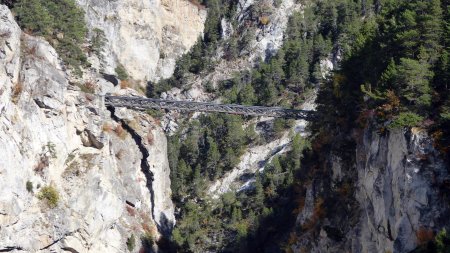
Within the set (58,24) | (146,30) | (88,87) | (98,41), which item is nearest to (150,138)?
(88,87)

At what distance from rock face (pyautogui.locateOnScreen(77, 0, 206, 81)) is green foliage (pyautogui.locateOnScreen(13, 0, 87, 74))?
32.4 feet

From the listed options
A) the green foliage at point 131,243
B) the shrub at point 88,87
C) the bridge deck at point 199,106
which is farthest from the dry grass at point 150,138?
the green foliage at point 131,243

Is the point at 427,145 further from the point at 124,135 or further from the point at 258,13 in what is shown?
the point at 258,13

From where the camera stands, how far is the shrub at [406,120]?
36062 mm

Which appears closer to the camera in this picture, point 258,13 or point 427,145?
→ point 427,145

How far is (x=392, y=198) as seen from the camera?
3616 cm

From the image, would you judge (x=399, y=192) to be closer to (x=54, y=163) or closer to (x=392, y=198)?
(x=392, y=198)

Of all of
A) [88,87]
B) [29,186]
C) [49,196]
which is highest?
[88,87]

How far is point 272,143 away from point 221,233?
1393 cm

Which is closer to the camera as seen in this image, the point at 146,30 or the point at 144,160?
the point at 144,160

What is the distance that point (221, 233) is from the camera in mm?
66312

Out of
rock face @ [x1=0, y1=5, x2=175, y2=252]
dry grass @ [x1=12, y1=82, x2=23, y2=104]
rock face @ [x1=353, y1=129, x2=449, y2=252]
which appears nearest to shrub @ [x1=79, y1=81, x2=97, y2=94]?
rock face @ [x1=0, y1=5, x2=175, y2=252]

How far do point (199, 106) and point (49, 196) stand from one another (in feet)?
60.5

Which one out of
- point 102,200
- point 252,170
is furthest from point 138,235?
point 252,170
